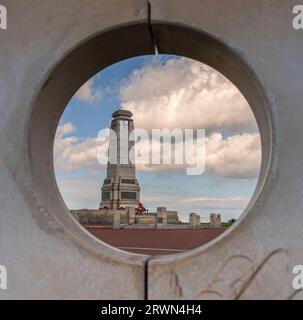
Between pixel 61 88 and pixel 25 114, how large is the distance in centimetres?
56

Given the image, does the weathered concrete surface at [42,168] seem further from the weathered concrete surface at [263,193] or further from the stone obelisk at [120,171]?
the stone obelisk at [120,171]

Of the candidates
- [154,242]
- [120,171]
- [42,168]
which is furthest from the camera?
[120,171]

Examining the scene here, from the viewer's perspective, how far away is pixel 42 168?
416 cm

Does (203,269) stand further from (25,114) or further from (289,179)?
(25,114)

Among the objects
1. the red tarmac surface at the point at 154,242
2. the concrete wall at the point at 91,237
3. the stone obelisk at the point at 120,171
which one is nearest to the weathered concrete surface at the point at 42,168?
the concrete wall at the point at 91,237

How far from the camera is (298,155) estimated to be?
3.73m

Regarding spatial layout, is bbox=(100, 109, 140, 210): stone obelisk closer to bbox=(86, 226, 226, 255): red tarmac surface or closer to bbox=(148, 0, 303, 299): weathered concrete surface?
bbox=(86, 226, 226, 255): red tarmac surface

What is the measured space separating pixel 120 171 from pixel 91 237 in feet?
73.7

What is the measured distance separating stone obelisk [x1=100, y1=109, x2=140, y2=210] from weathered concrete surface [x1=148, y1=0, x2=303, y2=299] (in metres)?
22.3

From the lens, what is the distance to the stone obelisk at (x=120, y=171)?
26188 mm

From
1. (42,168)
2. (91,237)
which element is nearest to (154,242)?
(91,237)

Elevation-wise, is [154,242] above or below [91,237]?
below

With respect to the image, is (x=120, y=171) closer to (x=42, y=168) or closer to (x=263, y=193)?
(x=42, y=168)

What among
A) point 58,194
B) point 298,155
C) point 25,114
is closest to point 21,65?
point 25,114
